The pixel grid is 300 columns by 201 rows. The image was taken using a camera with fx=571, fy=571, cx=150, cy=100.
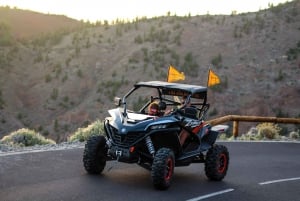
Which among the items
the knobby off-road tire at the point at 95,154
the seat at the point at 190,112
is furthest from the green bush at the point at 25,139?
the seat at the point at 190,112

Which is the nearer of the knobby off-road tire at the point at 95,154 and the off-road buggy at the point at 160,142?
the off-road buggy at the point at 160,142

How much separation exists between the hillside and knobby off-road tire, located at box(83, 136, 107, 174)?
25104 millimetres

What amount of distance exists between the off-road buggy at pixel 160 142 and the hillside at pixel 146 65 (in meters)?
25.0

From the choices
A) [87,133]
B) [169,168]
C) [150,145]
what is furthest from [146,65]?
[169,168]

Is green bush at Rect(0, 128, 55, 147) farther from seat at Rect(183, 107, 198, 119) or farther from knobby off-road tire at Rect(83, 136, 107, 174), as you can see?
seat at Rect(183, 107, 198, 119)

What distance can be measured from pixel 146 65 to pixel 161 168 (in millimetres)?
37821

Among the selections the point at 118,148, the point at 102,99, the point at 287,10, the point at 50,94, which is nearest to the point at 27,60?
the point at 50,94

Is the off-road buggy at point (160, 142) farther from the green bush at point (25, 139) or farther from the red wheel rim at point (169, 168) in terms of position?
the green bush at point (25, 139)

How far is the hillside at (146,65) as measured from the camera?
4066 centimetres

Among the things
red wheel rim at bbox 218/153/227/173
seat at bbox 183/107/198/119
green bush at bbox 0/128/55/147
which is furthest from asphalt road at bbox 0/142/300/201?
green bush at bbox 0/128/55/147

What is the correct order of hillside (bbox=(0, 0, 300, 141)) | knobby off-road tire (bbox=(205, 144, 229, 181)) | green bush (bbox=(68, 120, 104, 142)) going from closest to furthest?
knobby off-road tire (bbox=(205, 144, 229, 181)) < green bush (bbox=(68, 120, 104, 142)) < hillside (bbox=(0, 0, 300, 141))

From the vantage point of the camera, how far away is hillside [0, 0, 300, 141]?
133 feet

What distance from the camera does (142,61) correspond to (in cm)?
4872

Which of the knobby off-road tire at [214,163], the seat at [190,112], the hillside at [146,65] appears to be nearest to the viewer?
the seat at [190,112]
